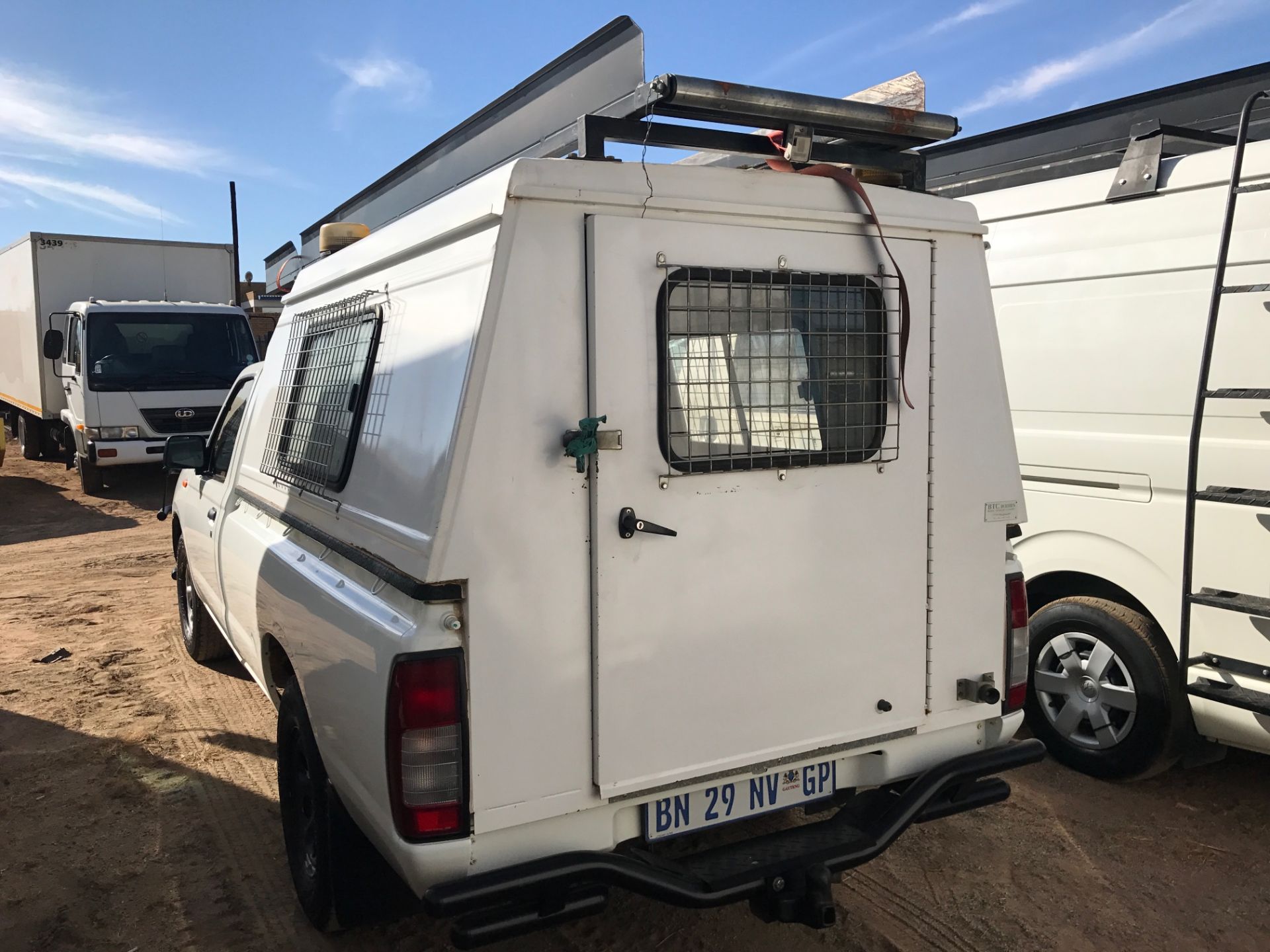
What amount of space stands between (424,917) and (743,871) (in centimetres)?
137

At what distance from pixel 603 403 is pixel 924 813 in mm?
1594

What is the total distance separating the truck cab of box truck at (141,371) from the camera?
1230cm

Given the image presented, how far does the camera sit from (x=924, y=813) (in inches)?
111

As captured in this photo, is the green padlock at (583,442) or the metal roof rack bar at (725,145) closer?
the green padlock at (583,442)

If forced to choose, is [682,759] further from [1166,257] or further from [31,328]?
[31,328]

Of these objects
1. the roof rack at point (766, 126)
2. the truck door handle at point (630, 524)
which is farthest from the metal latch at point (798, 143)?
the truck door handle at point (630, 524)

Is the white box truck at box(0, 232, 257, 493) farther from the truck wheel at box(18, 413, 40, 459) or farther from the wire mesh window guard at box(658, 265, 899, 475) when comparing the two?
the wire mesh window guard at box(658, 265, 899, 475)

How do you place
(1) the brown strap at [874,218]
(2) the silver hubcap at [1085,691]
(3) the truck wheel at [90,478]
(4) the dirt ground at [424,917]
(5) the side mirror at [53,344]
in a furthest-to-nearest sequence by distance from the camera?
(3) the truck wheel at [90,478], (5) the side mirror at [53,344], (2) the silver hubcap at [1085,691], (4) the dirt ground at [424,917], (1) the brown strap at [874,218]

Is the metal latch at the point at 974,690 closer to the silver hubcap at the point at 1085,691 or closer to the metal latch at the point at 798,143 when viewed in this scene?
the silver hubcap at the point at 1085,691

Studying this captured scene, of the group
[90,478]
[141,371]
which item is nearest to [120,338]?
[141,371]

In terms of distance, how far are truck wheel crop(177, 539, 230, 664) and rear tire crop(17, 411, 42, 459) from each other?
1218 centimetres

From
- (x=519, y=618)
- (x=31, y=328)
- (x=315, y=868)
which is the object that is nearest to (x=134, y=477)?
(x=31, y=328)

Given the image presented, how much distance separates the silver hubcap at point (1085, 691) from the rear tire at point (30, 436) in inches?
663

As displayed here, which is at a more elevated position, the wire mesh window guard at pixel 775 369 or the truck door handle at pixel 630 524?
the wire mesh window guard at pixel 775 369
